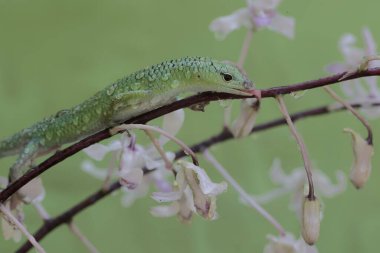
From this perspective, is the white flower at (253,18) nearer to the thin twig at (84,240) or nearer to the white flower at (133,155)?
the white flower at (133,155)

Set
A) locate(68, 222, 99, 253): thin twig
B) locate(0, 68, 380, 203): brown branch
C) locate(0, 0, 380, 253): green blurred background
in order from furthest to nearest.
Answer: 1. locate(0, 0, 380, 253): green blurred background
2. locate(68, 222, 99, 253): thin twig
3. locate(0, 68, 380, 203): brown branch

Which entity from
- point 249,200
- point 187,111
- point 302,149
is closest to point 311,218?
point 302,149

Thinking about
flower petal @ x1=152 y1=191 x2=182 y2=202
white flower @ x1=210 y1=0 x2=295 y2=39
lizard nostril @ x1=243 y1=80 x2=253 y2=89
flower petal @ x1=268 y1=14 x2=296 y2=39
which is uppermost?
lizard nostril @ x1=243 y1=80 x2=253 y2=89

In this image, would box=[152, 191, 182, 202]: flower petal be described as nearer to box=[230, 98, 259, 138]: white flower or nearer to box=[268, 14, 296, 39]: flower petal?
box=[230, 98, 259, 138]: white flower

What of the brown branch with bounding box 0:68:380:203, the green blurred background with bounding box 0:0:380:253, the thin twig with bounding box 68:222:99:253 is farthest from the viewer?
the green blurred background with bounding box 0:0:380:253

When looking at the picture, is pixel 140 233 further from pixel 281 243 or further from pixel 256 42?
pixel 281 243

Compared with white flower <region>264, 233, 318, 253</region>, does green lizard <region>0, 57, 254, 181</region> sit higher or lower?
higher

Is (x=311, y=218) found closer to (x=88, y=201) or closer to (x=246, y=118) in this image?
(x=246, y=118)

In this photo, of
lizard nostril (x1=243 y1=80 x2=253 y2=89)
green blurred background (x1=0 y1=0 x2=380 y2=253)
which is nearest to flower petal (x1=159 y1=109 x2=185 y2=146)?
lizard nostril (x1=243 y1=80 x2=253 y2=89)

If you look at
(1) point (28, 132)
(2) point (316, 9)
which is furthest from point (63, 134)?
(2) point (316, 9)
